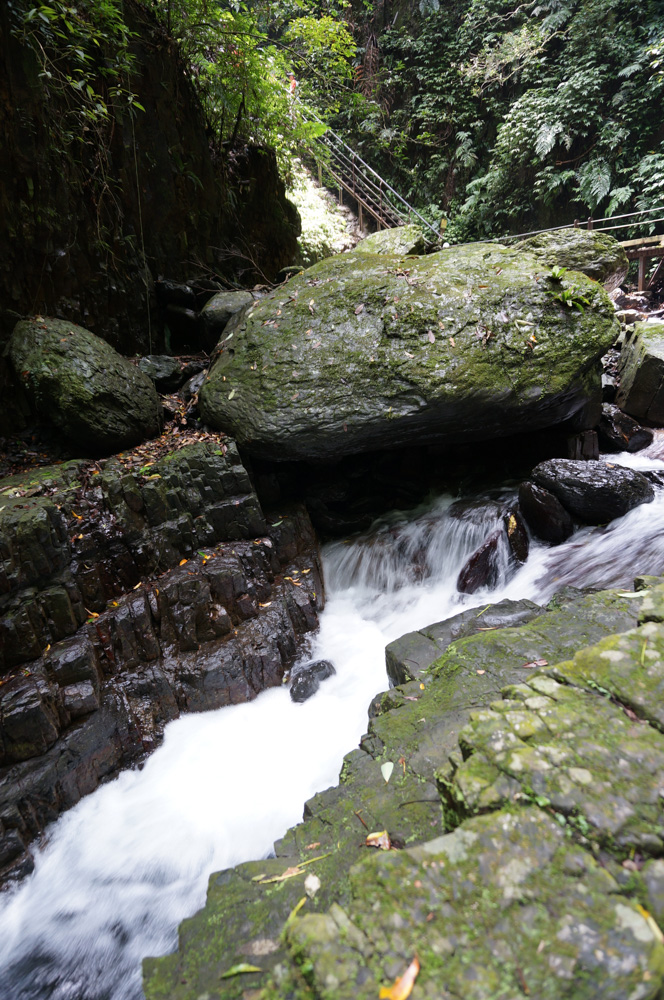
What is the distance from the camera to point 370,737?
8.89ft

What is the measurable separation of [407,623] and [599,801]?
11.8 feet

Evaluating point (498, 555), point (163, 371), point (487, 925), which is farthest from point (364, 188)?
point (487, 925)

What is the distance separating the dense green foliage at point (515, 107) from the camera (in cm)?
1191

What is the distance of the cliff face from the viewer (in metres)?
4.64

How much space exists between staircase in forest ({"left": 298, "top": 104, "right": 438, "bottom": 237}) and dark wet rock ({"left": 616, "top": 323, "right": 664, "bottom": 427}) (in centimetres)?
900

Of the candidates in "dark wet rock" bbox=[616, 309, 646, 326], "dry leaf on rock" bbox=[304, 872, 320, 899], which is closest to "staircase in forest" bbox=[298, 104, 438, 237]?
"dark wet rock" bbox=[616, 309, 646, 326]

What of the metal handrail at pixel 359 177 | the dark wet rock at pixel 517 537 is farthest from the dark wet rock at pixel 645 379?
the metal handrail at pixel 359 177

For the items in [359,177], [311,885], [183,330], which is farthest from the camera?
[359,177]

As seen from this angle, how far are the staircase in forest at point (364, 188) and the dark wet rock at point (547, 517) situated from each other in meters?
11.5

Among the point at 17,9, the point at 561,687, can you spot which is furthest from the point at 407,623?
the point at 17,9

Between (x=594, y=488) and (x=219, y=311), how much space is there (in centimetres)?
525

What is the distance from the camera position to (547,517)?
5.02 meters

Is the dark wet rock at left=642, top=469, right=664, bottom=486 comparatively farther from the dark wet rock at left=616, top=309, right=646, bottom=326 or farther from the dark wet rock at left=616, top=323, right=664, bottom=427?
the dark wet rock at left=616, top=309, right=646, bottom=326

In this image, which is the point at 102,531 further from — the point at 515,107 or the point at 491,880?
the point at 515,107
